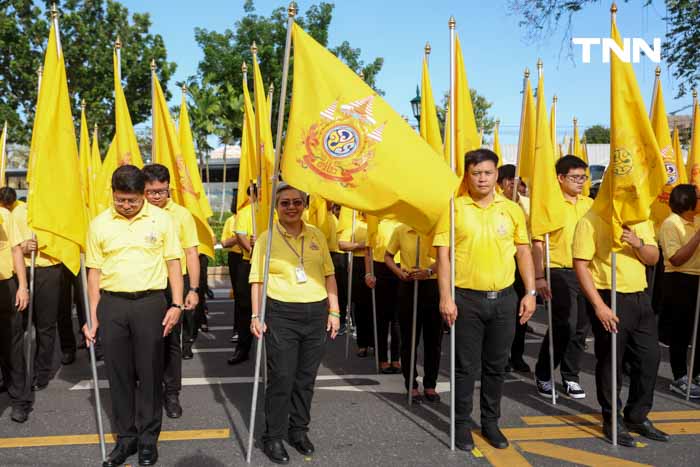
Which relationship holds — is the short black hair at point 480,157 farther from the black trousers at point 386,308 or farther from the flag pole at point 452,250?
the black trousers at point 386,308

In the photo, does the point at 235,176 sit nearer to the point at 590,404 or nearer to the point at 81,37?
the point at 81,37

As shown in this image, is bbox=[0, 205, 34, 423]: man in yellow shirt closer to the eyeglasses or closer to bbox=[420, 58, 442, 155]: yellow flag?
the eyeglasses

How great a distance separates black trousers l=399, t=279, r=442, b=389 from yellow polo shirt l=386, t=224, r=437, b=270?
0.53ft

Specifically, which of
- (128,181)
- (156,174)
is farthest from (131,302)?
(156,174)

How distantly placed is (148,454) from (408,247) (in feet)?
8.85

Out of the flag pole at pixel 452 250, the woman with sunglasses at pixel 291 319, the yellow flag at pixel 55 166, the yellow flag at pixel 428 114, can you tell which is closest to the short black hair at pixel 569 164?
the yellow flag at pixel 428 114

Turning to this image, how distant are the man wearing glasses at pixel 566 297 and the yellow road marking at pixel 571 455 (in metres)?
1.26

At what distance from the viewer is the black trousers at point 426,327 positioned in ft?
18.5

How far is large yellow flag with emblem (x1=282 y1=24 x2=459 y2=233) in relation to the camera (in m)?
4.06

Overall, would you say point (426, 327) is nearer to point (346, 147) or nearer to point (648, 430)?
point (648, 430)

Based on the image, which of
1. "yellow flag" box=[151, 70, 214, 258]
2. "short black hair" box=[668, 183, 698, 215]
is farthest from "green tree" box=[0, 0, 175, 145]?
"short black hair" box=[668, 183, 698, 215]

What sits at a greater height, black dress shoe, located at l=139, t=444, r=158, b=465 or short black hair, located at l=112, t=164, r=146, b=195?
short black hair, located at l=112, t=164, r=146, b=195

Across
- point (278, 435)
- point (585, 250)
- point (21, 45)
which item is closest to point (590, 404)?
point (585, 250)

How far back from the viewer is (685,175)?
929cm
